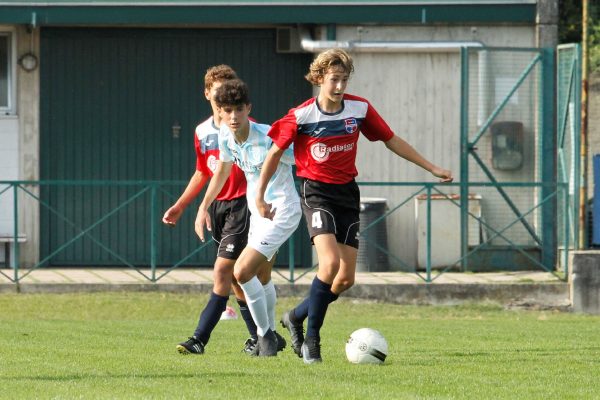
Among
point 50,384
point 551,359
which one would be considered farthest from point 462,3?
point 50,384

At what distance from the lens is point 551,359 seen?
9.34 meters

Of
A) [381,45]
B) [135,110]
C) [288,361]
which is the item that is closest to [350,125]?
[288,361]

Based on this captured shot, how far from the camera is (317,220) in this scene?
8.90 m

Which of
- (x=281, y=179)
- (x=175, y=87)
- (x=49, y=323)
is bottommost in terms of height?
(x=49, y=323)

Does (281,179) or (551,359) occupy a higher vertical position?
(281,179)

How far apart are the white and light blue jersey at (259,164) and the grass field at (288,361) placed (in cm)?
105

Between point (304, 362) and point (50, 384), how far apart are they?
5.84 ft

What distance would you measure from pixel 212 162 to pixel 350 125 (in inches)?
53.4

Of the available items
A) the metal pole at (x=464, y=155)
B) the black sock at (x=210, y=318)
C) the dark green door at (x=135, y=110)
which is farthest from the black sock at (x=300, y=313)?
the dark green door at (x=135, y=110)

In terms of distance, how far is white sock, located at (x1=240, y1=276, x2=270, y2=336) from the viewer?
919cm

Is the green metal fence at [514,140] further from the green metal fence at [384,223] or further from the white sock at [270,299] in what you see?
the white sock at [270,299]

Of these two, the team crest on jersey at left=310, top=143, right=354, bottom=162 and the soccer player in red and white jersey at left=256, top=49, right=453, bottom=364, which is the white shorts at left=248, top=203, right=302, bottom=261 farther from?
the team crest on jersey at left=310, top=143, right=354, bottom=162

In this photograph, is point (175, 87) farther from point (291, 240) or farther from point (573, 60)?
point (573, 60)

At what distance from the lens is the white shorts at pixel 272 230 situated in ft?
29.6
